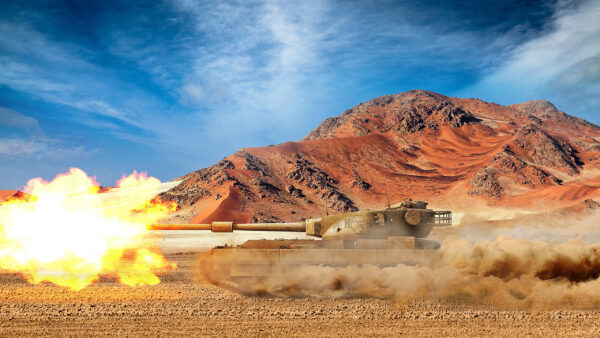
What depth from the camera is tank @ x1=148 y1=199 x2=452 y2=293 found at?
1514 centimetres

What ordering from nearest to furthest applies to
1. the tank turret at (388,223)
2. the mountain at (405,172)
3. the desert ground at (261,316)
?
the desert ground at (261,316) → the tank turret at (388,223) → the mountain at (405,172)

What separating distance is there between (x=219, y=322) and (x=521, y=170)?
72421 millimetres

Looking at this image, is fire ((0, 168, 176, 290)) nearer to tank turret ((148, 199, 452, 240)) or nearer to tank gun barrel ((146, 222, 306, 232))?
tank gun barrel ((146, 222, 306, 232))

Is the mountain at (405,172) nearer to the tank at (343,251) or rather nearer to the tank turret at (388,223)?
the tank turret at (388,223)

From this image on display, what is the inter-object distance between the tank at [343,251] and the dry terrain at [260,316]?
952 mm

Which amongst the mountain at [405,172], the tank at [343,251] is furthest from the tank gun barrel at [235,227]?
the mountain at [405,172]

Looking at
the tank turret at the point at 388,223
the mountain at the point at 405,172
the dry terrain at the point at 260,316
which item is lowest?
the dry terrain at the point at 260,316

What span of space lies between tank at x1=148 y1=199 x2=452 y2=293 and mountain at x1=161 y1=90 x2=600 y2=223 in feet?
106

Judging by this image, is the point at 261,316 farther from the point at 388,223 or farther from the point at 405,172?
the point at 405,172

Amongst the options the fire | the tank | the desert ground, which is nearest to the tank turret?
the tank

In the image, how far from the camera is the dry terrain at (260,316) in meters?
10.7

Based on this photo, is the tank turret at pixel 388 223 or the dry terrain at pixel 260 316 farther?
the tank turret at pixel 388 223

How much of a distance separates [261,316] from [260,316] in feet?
0.10

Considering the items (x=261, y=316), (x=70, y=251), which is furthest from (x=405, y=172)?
(x=261, y=316)
